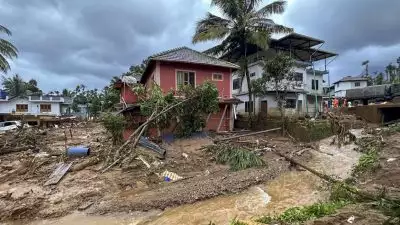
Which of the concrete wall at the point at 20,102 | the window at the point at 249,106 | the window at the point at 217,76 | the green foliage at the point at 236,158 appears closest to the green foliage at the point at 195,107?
the green foliage at the point at 236,158

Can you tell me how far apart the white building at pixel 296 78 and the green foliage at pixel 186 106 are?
13189 millimetres

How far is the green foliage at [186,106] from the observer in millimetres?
19125

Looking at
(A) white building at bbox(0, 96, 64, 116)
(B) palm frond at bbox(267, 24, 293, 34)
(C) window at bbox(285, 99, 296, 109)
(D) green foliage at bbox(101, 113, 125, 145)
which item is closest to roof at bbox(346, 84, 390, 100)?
(C) window at bbox(285, 99, 296, 109)

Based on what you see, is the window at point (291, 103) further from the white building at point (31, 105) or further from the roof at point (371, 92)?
the white building at point (31, 105)

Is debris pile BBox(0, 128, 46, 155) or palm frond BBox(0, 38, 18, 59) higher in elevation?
palm frond BBox(0, 38, 18, 59)

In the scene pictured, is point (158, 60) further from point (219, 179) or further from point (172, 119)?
point (219, 179)

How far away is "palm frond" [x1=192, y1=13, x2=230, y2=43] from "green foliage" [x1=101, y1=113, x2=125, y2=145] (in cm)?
1201

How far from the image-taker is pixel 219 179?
1377cm

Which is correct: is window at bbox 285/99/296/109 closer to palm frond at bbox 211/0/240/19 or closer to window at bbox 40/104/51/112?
palm frond at bbox 211/0/240/19

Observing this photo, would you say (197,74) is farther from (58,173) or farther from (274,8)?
(58,173)

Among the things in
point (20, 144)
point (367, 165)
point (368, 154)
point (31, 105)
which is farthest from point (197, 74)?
point (31, 105)

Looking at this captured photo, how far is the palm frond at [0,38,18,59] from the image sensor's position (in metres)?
27.6

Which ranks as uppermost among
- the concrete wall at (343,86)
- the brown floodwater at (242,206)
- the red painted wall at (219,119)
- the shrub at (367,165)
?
the concrete wall at (343,86)

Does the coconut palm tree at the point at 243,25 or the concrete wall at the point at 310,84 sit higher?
the coconut palm tree at the point at 243,25
